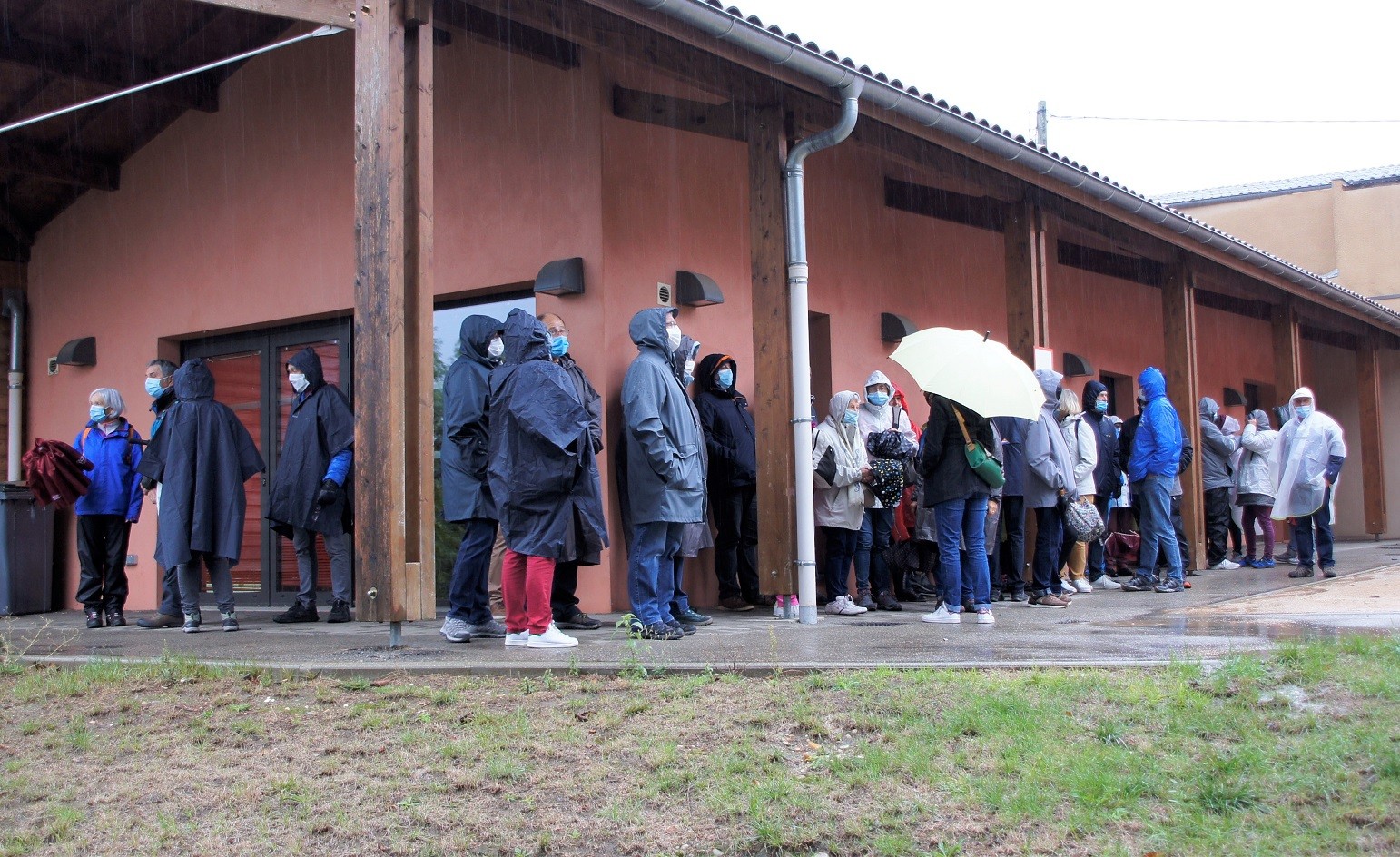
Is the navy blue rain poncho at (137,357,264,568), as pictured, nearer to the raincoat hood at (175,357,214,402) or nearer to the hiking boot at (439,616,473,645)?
the raincoat hood at (175,357,214,402)

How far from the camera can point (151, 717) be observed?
5062 millimetres

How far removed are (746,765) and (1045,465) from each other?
18.6 ft

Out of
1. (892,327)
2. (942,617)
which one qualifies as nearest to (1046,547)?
(942,617)

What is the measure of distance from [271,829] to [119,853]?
0.44 meters

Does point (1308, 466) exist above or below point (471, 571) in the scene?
above

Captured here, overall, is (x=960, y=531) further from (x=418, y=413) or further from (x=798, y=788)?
(x=798, y=788)

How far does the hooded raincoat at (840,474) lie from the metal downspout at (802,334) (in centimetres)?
66

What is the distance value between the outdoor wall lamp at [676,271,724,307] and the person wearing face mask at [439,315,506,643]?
2.60 meters

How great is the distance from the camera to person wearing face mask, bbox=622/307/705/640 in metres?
6.75

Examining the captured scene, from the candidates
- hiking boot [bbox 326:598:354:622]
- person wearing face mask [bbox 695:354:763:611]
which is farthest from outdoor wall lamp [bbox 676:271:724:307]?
hiking boot [bbox 326:598:354:622]

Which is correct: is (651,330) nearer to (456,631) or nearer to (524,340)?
(524,340)

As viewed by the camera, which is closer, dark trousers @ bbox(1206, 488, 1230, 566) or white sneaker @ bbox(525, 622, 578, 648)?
white sneaker @ bbox(525, 622, 578, 648)

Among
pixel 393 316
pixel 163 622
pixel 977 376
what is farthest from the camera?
pixel 163 622

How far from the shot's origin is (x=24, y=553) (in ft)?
35.7
